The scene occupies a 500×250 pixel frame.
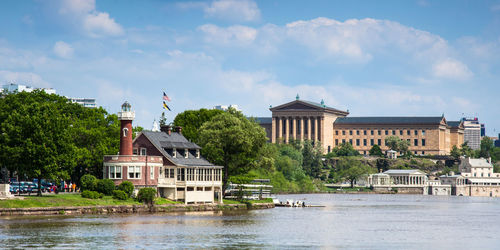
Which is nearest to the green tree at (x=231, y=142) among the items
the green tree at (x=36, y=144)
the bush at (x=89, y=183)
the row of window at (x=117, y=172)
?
the row of window at (x=117, y=172)

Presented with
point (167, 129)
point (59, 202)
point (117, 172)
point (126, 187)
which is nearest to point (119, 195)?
point (126, 187)

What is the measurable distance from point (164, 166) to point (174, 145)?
13.1 ft

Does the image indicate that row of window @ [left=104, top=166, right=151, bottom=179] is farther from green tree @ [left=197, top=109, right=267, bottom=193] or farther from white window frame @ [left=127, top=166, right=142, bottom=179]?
green tree @ [left=197, top=109, right=267, bottom=193]

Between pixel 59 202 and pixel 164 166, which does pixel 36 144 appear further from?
pixel 164 166

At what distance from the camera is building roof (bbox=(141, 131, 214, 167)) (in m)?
108

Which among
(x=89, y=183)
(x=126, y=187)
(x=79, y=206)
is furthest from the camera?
(x=126, y=187)

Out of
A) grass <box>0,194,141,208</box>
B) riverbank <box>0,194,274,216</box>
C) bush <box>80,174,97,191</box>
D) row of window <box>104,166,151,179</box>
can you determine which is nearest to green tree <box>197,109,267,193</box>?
riverbank <box>0,194,274,216</box>

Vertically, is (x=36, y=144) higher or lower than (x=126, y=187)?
higher

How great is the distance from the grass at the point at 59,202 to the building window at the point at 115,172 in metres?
3.65

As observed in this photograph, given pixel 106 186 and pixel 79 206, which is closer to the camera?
pixel 79 206

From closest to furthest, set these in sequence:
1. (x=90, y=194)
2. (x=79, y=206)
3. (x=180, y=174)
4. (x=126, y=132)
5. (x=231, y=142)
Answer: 1. (x=79, y=206)
2. (x=90, y=194)
3. (x=126, y=132)
4. (x=180, y=174)
5. (x=231, y=142)

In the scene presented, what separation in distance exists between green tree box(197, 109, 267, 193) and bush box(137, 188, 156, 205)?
16283 mm

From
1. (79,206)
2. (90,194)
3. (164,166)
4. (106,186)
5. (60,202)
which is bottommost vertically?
(79,206)

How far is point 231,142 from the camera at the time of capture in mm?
117438
